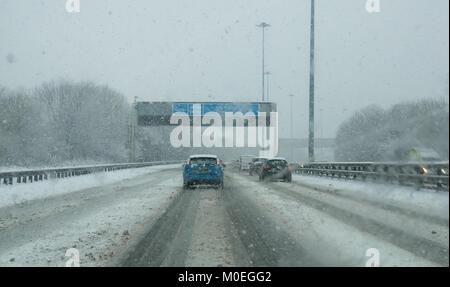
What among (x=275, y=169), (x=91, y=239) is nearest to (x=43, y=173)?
(x=275, y=169)

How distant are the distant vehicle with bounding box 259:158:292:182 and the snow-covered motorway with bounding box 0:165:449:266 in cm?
1426

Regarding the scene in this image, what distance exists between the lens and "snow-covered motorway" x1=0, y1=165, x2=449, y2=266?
4.04 meters

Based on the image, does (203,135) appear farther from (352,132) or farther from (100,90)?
(352,132)

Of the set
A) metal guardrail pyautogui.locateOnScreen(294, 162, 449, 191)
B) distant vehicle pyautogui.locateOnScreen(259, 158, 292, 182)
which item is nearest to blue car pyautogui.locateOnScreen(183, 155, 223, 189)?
distant vehicle pyautogui.locateOnScreen(259, 158, 292, 182)

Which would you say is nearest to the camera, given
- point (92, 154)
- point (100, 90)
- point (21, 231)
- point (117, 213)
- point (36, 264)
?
point (36, 264)

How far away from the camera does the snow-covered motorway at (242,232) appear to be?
404 centimetres

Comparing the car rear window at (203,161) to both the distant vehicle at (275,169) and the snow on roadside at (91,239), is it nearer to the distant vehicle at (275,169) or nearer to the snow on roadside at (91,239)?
the distant vehicle at (275,169)

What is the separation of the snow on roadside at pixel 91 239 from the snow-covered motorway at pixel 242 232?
1 cm

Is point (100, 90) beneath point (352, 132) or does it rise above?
above

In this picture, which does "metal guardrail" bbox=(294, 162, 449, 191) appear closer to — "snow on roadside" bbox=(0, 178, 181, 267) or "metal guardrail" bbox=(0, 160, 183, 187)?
"snow on roadside" bbox=(0, 178, 181, 267)

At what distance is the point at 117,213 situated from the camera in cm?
1187

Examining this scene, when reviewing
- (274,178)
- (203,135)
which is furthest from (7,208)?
(203,135)

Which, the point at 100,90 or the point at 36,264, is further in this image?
the point at 100,90
